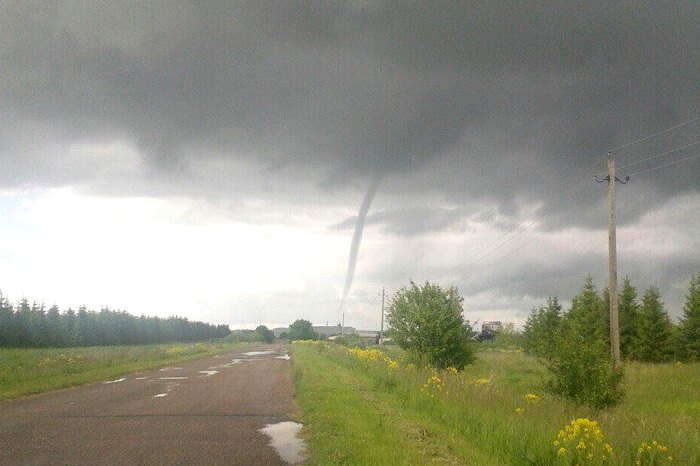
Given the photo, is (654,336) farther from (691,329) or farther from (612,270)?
(612,270)

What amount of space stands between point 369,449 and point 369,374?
15.7 meters

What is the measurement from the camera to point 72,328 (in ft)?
332

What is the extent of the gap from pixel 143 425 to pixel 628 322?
46.7m

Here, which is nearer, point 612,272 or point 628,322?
point 612,272

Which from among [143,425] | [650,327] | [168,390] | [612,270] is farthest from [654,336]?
[143,425]

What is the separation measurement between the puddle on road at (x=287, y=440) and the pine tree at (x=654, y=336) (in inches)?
1687

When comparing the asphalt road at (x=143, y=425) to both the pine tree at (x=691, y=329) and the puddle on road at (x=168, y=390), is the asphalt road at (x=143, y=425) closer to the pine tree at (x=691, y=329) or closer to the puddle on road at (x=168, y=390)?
the puddle on road at (x=168, y=390)

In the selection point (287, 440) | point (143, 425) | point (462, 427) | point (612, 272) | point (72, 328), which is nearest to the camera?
point (287, 440)

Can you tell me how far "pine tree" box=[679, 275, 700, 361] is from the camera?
48656mm

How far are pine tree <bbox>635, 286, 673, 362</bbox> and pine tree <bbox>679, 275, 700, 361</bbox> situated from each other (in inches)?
50.6

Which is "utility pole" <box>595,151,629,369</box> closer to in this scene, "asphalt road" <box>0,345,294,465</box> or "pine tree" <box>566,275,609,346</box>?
"asphalt road" <box>0,345,294,465</box>

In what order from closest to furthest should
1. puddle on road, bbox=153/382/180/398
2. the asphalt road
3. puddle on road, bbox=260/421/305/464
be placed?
the asphalt road
puddle on road, bbox=260/421/305/464
puddle on road, bbox=153/382/180/398

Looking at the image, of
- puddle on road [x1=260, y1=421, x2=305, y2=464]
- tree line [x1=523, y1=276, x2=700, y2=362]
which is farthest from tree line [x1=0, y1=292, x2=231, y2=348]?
puddle on road [x1=260, y1=421, x2=305, y2=464]

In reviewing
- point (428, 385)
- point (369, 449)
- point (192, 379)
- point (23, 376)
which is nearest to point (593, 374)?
point (428, 385)
